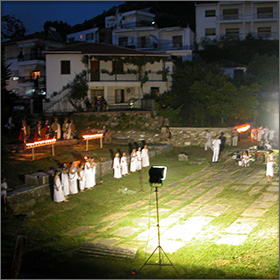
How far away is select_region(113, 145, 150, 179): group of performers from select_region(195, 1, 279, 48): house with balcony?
1241 inches

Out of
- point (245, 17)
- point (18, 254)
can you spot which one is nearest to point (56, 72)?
point (18, 254)

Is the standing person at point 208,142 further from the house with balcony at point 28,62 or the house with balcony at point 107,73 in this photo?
the house with balcony at point 28,62

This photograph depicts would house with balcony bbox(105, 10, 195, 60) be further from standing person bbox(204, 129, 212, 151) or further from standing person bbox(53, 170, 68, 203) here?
standing person bbox(53, 170, 68, 203)

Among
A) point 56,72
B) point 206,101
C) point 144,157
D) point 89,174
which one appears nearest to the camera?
point 89,174

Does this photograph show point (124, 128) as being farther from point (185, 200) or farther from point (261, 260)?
point (261, 260)

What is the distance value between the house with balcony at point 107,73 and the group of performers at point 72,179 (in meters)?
14.8

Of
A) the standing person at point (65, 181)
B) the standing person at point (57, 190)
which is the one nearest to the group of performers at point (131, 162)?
the standing person at point (65, 181)

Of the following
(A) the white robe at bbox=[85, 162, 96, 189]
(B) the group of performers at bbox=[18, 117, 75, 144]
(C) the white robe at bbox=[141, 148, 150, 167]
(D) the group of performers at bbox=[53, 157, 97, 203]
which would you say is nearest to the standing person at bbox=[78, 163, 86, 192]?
(D) the group of performers at bbox=[53, 157, 97, 203]

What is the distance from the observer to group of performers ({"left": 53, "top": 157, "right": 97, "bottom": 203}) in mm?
14508

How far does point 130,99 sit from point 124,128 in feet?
18.6

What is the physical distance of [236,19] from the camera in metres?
48.8

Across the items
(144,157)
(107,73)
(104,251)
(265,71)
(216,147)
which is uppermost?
(265,71)

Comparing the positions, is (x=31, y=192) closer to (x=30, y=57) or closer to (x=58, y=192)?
(x=58, y=192)

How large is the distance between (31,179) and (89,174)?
2405mm
